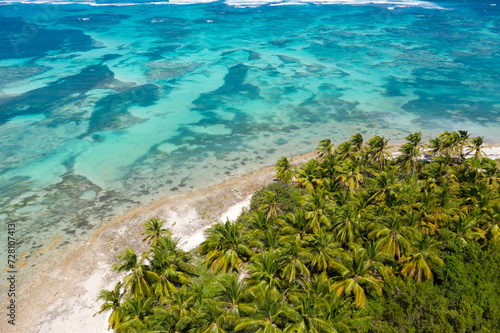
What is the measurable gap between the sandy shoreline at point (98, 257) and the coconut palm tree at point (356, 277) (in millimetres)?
15237

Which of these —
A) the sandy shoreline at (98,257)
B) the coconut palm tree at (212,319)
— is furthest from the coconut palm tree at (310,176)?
the coconut palm tree at (212,319)

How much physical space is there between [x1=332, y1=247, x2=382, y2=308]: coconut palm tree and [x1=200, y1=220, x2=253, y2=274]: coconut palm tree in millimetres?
7698

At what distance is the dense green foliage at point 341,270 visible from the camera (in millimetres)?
21047

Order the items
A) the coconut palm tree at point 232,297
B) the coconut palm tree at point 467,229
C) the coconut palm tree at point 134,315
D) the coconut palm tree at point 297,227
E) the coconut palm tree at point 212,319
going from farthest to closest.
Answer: the coconut palm tree at point 297,227
the coconut palm tree at point 467,229
the coconut palm tree at point 232,297
the coconut palm tree at point 134,315
the coconut palm tree at point 212,319

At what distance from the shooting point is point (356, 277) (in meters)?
23.1

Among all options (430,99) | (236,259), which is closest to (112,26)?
(430,99)

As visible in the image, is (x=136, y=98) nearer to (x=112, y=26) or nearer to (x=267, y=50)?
(x=267, y=50)

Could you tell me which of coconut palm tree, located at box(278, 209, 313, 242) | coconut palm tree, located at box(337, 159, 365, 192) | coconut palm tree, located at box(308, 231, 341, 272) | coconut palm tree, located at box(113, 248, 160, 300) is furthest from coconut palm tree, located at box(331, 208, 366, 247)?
coconut palm tree, located at box(113, 248, 160, 300)

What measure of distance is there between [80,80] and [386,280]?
85.4 m

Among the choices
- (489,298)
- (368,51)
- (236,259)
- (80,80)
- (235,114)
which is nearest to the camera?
(489,298)

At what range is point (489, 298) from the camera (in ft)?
72.0

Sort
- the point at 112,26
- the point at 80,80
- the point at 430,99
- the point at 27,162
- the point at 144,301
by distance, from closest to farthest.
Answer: the point at 144,301 → the point at 27,162 → the point at 430,99 → the point at 80,80 → the point at 112,26

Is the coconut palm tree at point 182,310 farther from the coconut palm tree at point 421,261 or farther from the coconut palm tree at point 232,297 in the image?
the coconut palm tree at point 421,261

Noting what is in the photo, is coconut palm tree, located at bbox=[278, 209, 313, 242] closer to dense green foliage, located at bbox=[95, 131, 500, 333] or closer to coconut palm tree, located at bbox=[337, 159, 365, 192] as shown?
dense green foliage, located at bbox=[95, 131, 500, 333]
